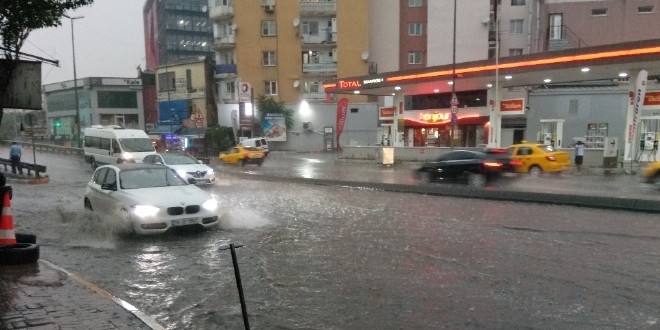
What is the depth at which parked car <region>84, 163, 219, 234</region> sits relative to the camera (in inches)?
384

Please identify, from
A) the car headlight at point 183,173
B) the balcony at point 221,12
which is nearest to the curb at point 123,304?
the car headlight at point 183,173

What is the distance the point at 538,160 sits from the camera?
2298 cm

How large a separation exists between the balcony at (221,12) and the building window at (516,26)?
28.4 m

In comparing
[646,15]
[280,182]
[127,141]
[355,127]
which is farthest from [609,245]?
[646,15]

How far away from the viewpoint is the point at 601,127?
37.3 metres

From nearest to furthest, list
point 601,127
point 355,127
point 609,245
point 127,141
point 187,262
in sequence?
1. point 187,262
2. point 609,245
3. point 127,141
4. point 601,127
5. point 355,127

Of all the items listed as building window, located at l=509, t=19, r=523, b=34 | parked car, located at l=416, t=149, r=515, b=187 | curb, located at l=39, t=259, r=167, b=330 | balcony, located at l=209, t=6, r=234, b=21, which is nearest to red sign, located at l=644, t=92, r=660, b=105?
parked car, located at l=416, t=149, r=515, b=187

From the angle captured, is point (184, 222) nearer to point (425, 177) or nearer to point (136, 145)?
point (425, 177)

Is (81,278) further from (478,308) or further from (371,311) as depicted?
(478,308)

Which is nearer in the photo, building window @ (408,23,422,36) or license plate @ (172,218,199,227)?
license plate @ (172,218,199,227)

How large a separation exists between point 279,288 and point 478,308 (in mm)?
2517

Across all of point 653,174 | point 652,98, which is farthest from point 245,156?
point 653,174

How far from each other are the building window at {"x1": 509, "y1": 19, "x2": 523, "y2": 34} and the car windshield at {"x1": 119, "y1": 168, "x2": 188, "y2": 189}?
4894 centimetres

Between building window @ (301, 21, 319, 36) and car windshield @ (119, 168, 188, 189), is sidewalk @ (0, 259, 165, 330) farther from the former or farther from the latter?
building window @ (301, 21, 319, 36)
